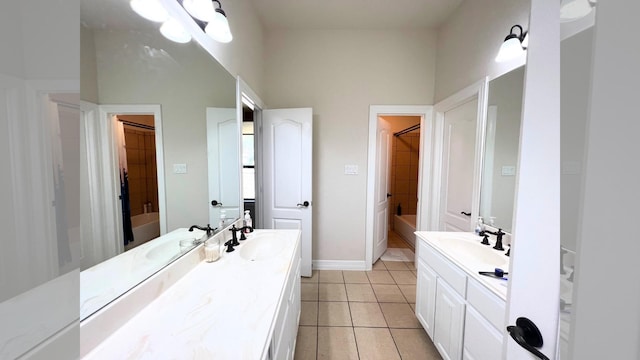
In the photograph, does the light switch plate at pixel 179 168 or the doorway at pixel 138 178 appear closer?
the doorway at pixel 138 178

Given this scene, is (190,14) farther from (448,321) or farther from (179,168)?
(448,321)

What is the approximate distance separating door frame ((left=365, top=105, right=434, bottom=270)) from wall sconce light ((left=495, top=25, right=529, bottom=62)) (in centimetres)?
115

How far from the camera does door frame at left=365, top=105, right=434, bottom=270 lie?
2746 mm

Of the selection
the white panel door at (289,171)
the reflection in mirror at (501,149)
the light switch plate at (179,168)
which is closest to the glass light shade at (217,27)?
the light switch plate at (179,168)

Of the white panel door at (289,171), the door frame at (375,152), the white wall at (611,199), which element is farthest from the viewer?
the door frame at (375,152)

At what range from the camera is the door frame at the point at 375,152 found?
275 cm

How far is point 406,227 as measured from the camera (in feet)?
13.3

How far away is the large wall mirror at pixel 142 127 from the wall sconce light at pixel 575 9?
116 centimetres

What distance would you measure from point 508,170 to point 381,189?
1599 millimetres

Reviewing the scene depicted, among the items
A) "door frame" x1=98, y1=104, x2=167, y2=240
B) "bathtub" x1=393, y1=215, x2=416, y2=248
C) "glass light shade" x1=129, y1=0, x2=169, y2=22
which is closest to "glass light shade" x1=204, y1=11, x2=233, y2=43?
"glass light shade" x1=129, y1=0, x2=169, y2=22

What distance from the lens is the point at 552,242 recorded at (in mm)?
504

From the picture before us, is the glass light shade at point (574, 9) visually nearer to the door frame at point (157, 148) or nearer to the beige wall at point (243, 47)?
the door frame at point (157, 148)

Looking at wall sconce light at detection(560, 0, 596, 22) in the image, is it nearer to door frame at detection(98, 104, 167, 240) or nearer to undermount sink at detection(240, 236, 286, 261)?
door frame at detection(98, 104, 167, 240)

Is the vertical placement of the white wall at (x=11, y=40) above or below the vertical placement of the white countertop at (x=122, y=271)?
above
